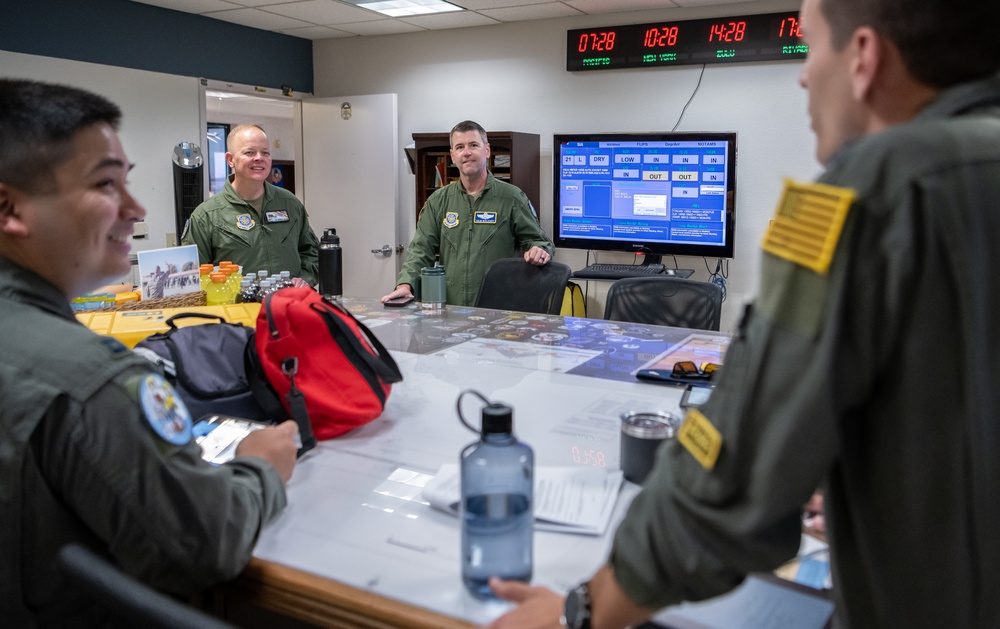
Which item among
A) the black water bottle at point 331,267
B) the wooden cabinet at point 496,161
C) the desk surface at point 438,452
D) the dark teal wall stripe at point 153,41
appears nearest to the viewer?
the desk surface at point 438,452

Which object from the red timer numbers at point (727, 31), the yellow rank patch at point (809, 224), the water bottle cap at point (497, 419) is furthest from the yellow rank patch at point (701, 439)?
the red timer numbers at point (727, 31)

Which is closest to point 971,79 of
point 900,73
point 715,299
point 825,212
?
point 900,73

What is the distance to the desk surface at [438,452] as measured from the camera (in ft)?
3.74

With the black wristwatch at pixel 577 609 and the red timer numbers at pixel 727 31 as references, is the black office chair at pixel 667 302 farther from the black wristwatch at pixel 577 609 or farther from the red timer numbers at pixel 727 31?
the red timer numbers at pixel 727 31

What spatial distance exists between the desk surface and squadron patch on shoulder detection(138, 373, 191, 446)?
9.1 inches

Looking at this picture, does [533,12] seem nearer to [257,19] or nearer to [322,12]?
[322,12]

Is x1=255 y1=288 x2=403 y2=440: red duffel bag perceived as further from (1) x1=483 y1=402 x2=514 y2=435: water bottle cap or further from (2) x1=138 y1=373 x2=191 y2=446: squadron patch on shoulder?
(1) x1=483 y1=402 x2=514 y2=435: water bottle cap

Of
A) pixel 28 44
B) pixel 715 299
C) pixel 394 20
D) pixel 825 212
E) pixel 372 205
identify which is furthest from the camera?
pixel 372 205

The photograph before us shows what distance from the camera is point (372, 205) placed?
634 centimetres

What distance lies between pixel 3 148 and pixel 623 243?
176 inches

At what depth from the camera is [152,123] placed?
211 inches

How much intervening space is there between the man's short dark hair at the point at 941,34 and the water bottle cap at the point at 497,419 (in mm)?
635

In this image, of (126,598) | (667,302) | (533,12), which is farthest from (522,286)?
(126,598)

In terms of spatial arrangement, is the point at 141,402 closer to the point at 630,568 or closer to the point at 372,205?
the point at 630,568
